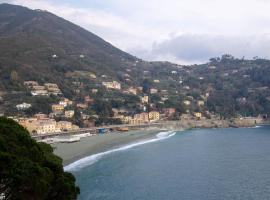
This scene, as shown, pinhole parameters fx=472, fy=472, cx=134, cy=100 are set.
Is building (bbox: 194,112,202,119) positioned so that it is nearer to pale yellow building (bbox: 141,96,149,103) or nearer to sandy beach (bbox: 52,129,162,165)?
pale yellow building (bbox: 141,96,149,103)

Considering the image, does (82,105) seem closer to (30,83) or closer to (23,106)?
(30,83)

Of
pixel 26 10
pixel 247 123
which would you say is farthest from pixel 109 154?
pixel 26 10

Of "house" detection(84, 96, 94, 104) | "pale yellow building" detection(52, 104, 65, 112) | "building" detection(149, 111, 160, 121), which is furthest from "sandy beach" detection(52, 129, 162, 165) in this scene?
"building" detection(149, 111, 160, 121)

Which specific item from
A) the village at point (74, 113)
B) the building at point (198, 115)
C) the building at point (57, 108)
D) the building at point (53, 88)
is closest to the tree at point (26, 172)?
the village at point (74, 113)

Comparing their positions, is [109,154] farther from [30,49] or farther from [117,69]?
[117,69]

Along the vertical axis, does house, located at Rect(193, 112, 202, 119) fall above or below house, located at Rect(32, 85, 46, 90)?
below

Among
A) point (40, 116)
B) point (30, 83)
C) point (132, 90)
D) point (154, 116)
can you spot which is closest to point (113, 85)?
point (132, 90)
